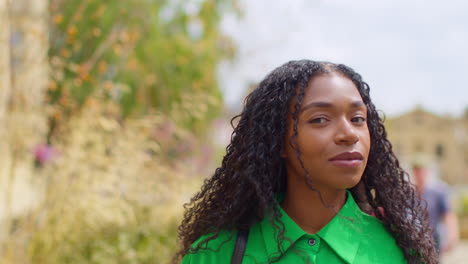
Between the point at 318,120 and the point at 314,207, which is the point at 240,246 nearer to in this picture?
the point at 314,207

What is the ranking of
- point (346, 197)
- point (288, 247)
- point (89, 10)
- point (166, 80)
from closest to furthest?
1. point (288, 247)
2. point (346, 197)
3. point (89, 10)
4. point (166, 80)

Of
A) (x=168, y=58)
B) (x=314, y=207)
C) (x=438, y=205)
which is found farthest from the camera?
(x=168, y=58)

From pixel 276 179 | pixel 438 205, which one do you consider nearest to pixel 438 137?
pixel 438 205

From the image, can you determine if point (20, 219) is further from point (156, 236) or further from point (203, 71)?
point (203, 71)

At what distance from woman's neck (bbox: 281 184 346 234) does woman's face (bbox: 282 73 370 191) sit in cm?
4

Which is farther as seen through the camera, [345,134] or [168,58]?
[168,58]

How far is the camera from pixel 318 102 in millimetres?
1524

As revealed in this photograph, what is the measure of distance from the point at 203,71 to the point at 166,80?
527 millimetres

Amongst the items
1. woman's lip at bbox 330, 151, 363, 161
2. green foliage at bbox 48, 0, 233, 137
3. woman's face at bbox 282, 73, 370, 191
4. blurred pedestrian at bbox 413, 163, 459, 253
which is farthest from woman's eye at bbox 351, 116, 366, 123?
green foliage at bbox 48, 0, 233, 137

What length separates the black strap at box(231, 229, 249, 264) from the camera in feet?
4.85

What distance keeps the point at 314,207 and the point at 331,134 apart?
0.81 ft

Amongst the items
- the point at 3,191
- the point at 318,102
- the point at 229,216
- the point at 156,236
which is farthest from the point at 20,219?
the point at 318,102

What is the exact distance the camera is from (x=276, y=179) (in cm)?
166

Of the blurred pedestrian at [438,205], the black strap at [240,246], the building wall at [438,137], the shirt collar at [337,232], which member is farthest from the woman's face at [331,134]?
the building wall at [438,137]
